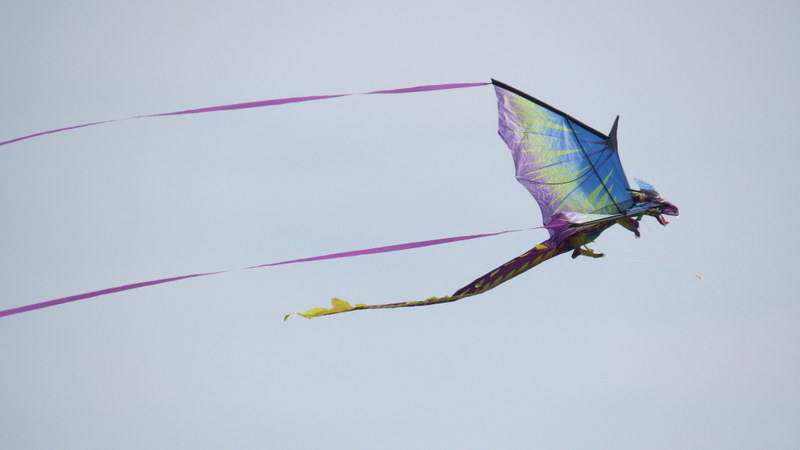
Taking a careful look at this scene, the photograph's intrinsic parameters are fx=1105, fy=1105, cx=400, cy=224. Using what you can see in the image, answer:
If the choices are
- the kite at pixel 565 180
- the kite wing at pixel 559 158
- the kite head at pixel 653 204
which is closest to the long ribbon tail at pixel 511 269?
the kite at pixel 565 180

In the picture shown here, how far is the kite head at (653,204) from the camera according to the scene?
70.3 ft

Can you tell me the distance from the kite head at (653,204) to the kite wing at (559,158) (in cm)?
23

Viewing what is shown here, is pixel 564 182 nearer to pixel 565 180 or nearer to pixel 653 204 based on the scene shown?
pixel 565 180

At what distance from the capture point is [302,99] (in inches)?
703

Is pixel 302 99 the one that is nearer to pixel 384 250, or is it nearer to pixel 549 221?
pixel 384 250

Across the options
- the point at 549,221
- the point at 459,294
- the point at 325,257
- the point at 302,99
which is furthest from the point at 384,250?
the point at 549,221

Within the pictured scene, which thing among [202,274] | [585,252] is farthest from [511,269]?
[202,274]

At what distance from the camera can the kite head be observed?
21422 mm

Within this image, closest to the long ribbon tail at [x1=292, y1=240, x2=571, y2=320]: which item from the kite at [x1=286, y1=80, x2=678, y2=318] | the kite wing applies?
the kite at [x1=286, y1=80, x2=678, y2=318]

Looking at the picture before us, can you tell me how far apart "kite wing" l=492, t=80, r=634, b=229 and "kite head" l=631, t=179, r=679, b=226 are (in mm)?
235

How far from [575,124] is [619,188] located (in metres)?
1.56

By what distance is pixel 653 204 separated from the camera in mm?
21422

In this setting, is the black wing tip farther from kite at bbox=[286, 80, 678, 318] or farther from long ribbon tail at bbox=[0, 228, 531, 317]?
long ribbon tail at bbox=[0, 228, 531, 317]

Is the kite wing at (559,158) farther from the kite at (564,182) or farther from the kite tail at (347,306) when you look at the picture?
the kite tail at (347,306)
